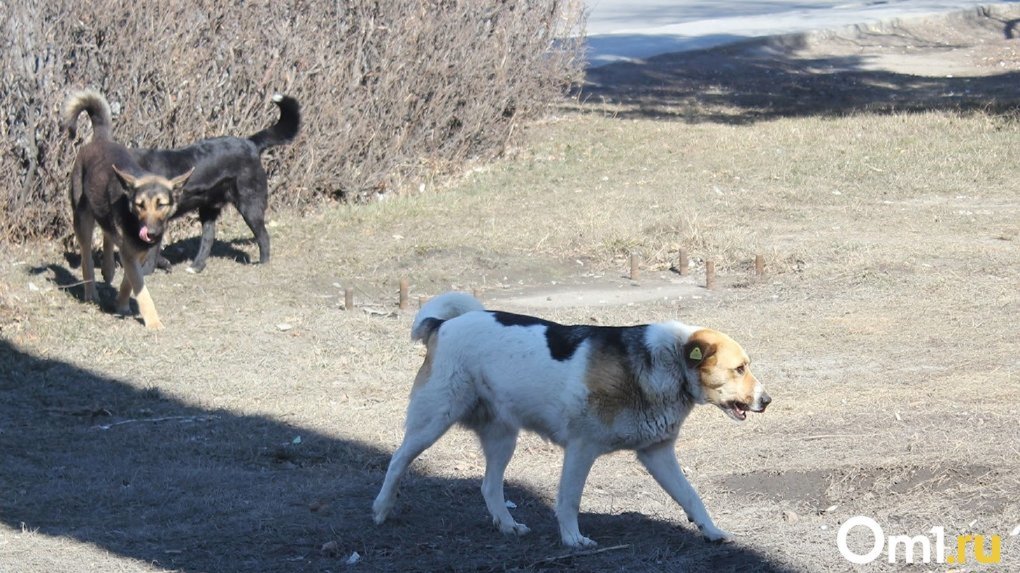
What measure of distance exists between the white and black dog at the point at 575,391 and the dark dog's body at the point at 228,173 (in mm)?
6326

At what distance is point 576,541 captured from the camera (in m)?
5.60

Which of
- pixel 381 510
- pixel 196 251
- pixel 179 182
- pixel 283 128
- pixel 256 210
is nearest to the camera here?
pixel 381 510

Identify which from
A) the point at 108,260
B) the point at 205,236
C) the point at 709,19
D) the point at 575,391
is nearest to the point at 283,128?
the point at 205,236

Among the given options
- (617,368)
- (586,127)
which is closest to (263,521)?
(617,368)

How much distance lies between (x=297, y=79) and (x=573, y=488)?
926cm

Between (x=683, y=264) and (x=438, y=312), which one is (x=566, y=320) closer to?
(x=683, y=264)

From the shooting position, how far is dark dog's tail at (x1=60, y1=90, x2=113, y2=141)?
36.2 feet

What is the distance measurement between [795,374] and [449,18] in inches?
332

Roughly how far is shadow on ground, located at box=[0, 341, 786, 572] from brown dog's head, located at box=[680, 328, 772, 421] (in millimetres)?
611

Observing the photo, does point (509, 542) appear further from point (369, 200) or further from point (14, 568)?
point (369, 200)

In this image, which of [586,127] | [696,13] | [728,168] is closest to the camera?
[728,168]

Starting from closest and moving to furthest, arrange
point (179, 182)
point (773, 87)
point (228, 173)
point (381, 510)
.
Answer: point (381, 510), point (179, 182), point (228, 173), point (773, 87)

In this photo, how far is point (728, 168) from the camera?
1587 centimetres

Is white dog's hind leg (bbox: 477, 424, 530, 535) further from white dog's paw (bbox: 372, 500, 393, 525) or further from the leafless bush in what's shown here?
the leafless bush
